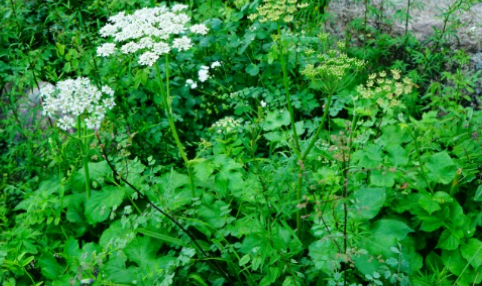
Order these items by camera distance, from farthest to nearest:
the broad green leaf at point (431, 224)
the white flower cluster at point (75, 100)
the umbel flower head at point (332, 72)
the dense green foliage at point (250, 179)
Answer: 1. the white flower cluster at point (75, 100)
2. the broad green leaf at point (431, 224)
3. the dense green foliage at point (250, 179)
4. the umbel flower head at point (332, 72)

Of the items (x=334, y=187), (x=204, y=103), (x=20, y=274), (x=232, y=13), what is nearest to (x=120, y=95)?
(x=204, y=103)

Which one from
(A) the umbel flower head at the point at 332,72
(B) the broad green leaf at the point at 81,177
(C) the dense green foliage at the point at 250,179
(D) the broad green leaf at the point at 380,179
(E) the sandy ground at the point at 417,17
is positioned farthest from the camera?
(E) the sandy ground at the point at 417,17

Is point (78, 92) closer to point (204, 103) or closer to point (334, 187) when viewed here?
point (204, 103)

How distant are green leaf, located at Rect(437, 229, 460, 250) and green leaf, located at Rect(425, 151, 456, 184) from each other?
0.26m

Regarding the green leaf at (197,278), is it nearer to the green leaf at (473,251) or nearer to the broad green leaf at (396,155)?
the broad green leaf at (396,155)

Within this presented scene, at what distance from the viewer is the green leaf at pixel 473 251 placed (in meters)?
2.28

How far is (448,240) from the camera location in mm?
2385

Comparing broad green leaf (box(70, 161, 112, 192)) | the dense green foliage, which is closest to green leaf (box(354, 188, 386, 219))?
the dense green foliage

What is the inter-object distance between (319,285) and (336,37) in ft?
7.12

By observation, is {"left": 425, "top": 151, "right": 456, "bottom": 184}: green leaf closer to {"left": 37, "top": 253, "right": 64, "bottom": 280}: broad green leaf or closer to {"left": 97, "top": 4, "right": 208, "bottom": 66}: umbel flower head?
{"left": 97, "top": 4, "right": 208, "bottom": 66}: umbel flower head

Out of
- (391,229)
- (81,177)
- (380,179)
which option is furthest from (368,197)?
(81,177)

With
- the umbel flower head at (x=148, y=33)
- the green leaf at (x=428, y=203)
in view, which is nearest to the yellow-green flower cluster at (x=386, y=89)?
the green leaf at (x=428, y=203)

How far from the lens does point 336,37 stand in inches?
150

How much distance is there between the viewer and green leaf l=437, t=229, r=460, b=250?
7.72 ft
